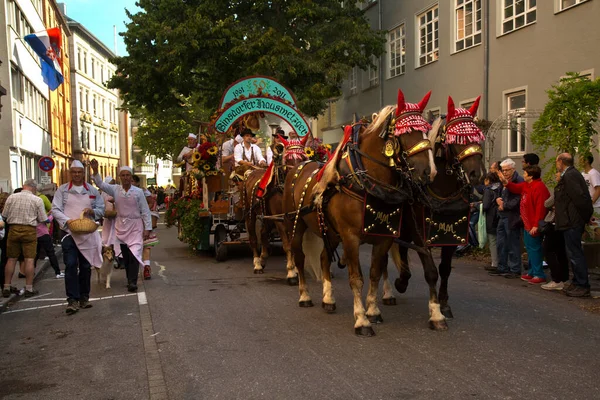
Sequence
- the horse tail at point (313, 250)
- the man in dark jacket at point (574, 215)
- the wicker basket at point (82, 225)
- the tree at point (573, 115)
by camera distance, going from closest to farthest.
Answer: the horse tail at point (313, 250), the wicker basket at point (82, 225), the man in dark jacket at point (574, 215), the tree at point (573, 115)

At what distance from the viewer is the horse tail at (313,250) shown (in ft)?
25.8

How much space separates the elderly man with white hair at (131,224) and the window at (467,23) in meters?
12.9

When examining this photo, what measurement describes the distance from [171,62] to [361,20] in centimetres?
733

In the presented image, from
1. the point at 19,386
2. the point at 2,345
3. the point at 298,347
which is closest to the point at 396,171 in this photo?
the point at 298,347

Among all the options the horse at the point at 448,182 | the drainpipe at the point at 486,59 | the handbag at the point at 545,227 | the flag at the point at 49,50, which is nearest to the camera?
the horse at the point at 448,182

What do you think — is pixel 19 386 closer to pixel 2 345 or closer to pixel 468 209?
pixel 2 345

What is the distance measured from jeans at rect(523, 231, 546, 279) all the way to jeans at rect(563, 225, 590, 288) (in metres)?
0.90

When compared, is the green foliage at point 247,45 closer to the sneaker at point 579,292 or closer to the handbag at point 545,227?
the handbag at point 545,227

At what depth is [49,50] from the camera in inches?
1079

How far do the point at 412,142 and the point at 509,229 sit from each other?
16.3ft

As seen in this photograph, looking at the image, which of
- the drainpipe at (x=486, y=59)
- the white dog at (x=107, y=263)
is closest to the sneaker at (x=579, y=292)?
the white dog at (x=107, y=263)

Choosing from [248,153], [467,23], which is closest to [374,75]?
[467,23]

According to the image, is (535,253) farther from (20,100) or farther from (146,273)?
(20,100)

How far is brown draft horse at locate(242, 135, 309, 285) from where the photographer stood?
→ 9.60m
